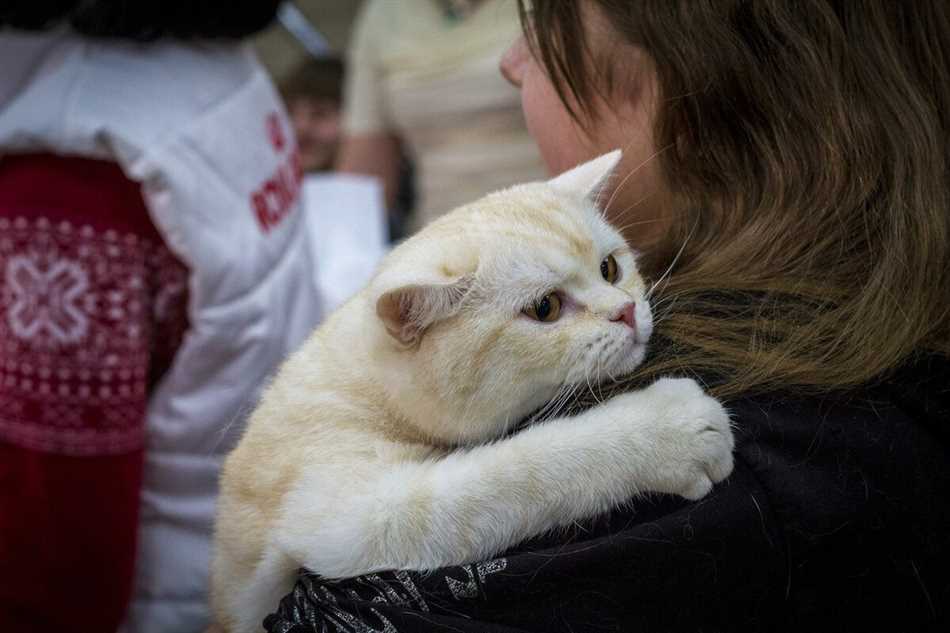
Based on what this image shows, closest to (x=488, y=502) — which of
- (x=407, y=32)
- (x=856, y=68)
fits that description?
(x=856, y=68)

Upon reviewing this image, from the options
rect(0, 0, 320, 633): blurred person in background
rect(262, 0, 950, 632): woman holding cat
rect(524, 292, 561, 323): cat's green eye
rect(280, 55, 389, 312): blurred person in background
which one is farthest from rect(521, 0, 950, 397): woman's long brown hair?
rect(280, 55, 389, 312): blurred person in background

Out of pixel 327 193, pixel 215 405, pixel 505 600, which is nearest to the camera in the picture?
pixel 505 600

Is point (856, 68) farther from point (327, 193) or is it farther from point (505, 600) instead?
point (327, 193)

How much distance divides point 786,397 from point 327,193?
171 centimetres

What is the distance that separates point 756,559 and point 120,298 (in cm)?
95

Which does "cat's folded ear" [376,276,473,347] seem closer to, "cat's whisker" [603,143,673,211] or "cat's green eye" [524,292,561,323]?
"cat's green eye" [524,292,561,323]

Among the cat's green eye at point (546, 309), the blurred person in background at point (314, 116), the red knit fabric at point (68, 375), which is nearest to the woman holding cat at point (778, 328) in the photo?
the cat's green eye at point (546, 309)

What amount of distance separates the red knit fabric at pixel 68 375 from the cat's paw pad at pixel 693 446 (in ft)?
2.77

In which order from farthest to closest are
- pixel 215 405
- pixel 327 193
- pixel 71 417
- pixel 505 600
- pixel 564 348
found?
pixel 327 193
pixel 215 405
pixel 71 417
pixel 564 348
pixel 505 600

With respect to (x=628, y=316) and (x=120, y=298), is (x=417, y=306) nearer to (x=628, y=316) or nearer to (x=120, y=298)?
(x=628, y=316)

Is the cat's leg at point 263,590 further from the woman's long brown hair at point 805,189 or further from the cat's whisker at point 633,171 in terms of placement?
the cat's whisker at point 633,171

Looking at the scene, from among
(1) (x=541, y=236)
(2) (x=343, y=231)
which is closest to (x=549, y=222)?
(1) (x=541, y=236)

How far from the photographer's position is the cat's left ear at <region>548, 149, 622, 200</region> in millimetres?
1039

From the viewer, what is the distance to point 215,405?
4.88 feet
